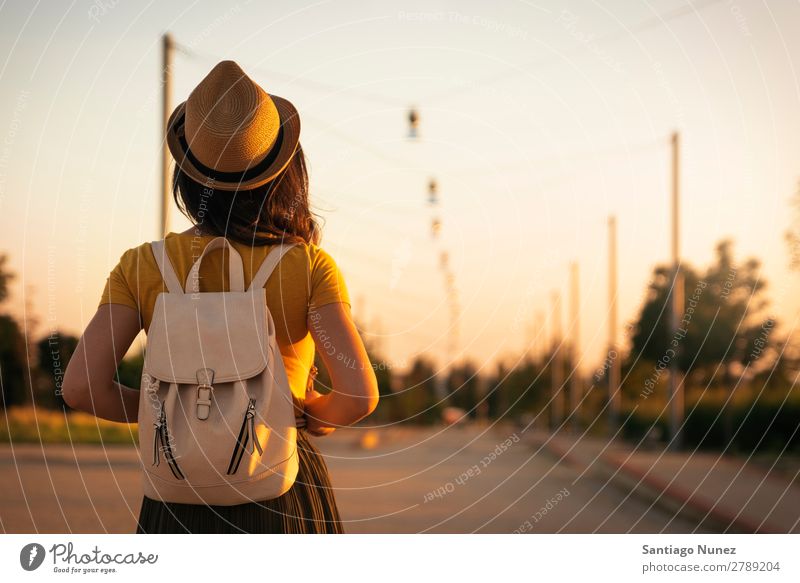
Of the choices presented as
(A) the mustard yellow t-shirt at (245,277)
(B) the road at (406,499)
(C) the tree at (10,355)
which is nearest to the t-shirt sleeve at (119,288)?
(A) the mustard yellow t-shirt at (245,277)

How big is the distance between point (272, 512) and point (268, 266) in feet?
1.92

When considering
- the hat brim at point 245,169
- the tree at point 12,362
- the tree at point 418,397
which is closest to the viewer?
the hat brim at point 245,169

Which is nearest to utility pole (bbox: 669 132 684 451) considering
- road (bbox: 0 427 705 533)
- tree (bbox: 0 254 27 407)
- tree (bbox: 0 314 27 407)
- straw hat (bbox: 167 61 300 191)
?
road (bbox: 0 427 705 533)

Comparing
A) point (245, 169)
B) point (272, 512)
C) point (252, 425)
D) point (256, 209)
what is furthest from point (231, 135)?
point (272, 512)

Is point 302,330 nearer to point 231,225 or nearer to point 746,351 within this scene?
point 231,225

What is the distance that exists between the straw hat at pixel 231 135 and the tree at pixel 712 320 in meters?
22.5

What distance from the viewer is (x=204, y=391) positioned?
8.09ft

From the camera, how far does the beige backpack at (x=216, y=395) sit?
8.05 ft

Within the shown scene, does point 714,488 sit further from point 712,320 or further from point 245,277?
point 712,320

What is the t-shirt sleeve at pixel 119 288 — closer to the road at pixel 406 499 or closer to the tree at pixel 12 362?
the road at pixel 406 499

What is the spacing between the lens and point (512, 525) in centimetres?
983

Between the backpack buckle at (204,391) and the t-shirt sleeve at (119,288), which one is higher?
the t-shirt sleeve at (119,288)

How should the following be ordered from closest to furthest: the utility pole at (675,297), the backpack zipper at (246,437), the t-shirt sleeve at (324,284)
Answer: the backpack zipper at (246,437) → the t-shirt sleeve at (324,284) → the utility pole at (675,297)
